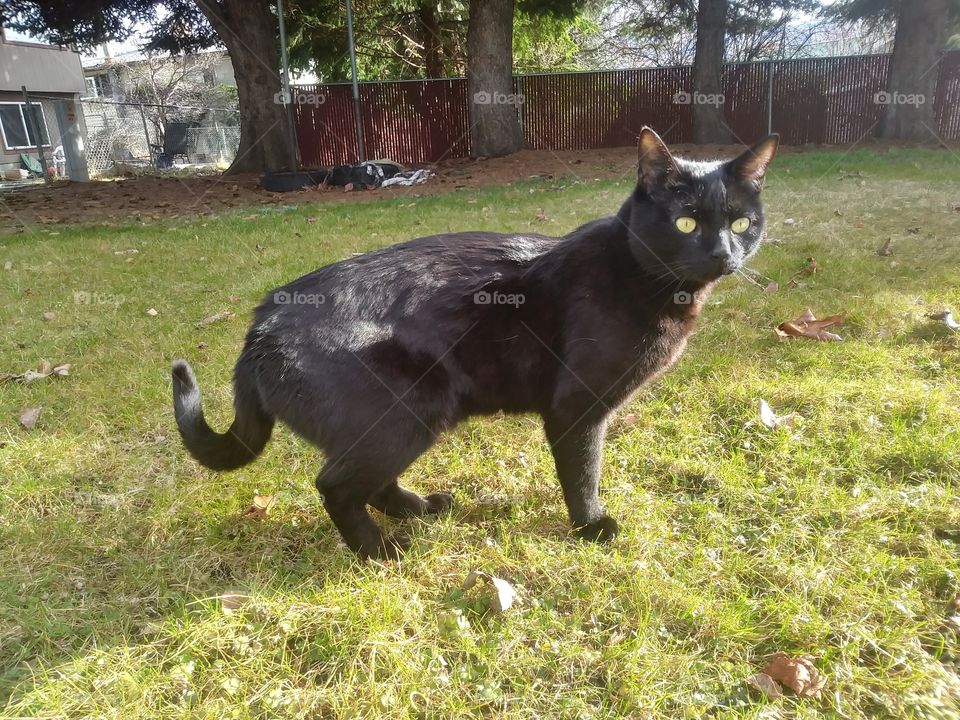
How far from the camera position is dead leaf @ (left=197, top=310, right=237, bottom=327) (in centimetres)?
395

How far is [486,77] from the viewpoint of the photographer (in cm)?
1220

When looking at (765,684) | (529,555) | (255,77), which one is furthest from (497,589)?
(255,77)

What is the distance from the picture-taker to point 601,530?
2.02 meters

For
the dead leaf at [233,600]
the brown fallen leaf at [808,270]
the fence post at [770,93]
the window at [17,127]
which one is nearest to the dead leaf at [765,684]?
the dead leaf at [233,600]

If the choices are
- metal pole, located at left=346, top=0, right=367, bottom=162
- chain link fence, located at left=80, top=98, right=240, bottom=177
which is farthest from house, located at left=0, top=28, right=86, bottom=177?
metal pole, located at left=346, top=0, right=367, bottom=162

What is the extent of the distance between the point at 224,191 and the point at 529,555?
10.9 m

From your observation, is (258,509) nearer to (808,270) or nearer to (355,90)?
(808,270)

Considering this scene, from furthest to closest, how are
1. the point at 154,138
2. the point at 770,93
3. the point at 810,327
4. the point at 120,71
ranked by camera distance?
the point at 120,71
the point at 154,138
the point at 770,93
the point at 810,327

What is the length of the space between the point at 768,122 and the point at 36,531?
16.2 meters

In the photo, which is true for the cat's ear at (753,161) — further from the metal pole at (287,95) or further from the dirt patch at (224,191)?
the metal pole at (287,95)

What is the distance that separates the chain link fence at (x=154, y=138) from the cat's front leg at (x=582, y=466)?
20578mm

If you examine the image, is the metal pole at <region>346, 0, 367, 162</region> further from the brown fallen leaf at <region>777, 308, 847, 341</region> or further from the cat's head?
the cat's head

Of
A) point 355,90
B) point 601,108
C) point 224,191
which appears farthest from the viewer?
point 601,108

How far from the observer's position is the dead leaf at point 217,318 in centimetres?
395
